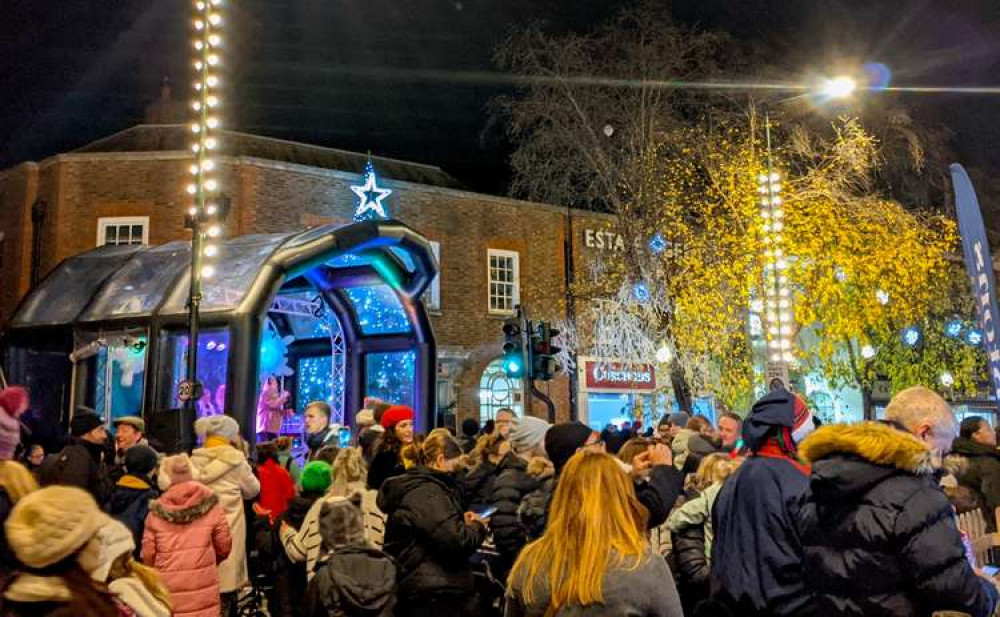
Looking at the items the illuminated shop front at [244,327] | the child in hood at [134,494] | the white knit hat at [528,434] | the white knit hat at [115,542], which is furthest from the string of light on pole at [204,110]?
the white knit hat at [115,542]

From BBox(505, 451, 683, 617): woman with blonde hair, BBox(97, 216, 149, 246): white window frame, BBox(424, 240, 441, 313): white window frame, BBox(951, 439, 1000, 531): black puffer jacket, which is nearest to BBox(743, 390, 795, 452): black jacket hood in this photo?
BBox(505, 451, 683, 617): woman with blonde hair

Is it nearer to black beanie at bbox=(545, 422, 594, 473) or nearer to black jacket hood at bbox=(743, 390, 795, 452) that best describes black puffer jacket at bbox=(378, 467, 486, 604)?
black beanie at bbox=(545, 422, 594, 473)

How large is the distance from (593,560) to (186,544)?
3810 millimetres

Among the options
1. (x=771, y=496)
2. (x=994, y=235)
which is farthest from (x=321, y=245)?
(x=994, y=235)

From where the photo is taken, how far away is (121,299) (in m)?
16.5

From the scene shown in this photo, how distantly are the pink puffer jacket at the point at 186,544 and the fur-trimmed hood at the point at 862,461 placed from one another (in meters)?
4.16

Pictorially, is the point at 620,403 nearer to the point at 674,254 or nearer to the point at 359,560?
the point at 674,254

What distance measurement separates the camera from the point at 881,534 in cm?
359

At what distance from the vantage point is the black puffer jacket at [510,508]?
22.4 ft

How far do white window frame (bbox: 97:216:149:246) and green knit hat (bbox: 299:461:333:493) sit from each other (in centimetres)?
1903

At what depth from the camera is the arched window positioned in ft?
90.5

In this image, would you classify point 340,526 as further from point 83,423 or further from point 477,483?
point 83,423

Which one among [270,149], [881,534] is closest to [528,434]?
[881,534]

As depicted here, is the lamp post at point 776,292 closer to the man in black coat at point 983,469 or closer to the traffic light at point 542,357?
the traffic light at point 542,357
